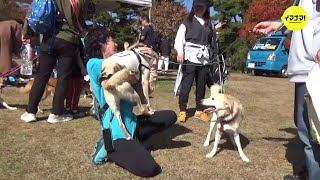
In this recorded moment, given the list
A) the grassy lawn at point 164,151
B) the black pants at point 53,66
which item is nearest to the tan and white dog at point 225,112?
the grassy lawn at point 164,151

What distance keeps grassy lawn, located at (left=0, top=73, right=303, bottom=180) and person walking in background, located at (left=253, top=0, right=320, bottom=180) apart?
0.64m

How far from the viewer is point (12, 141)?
4258mm

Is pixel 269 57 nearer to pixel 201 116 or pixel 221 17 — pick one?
pixel 221 17

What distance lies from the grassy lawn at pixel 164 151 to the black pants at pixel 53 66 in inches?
11.9

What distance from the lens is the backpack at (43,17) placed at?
15.6 feet

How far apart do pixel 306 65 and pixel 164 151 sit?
169cm

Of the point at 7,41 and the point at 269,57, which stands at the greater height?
the point at 7,41

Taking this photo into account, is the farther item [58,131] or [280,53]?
[280,53]

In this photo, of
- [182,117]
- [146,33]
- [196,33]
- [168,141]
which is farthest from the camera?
[146,33]

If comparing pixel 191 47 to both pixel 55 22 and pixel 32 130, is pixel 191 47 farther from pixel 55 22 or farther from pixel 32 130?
pixel 32 130

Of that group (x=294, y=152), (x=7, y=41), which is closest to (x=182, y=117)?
(x=294, y=152)

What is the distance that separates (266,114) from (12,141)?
3921 millimetres

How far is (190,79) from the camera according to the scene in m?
5.49

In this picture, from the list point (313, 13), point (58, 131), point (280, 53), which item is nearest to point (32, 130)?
point (58, 131)
